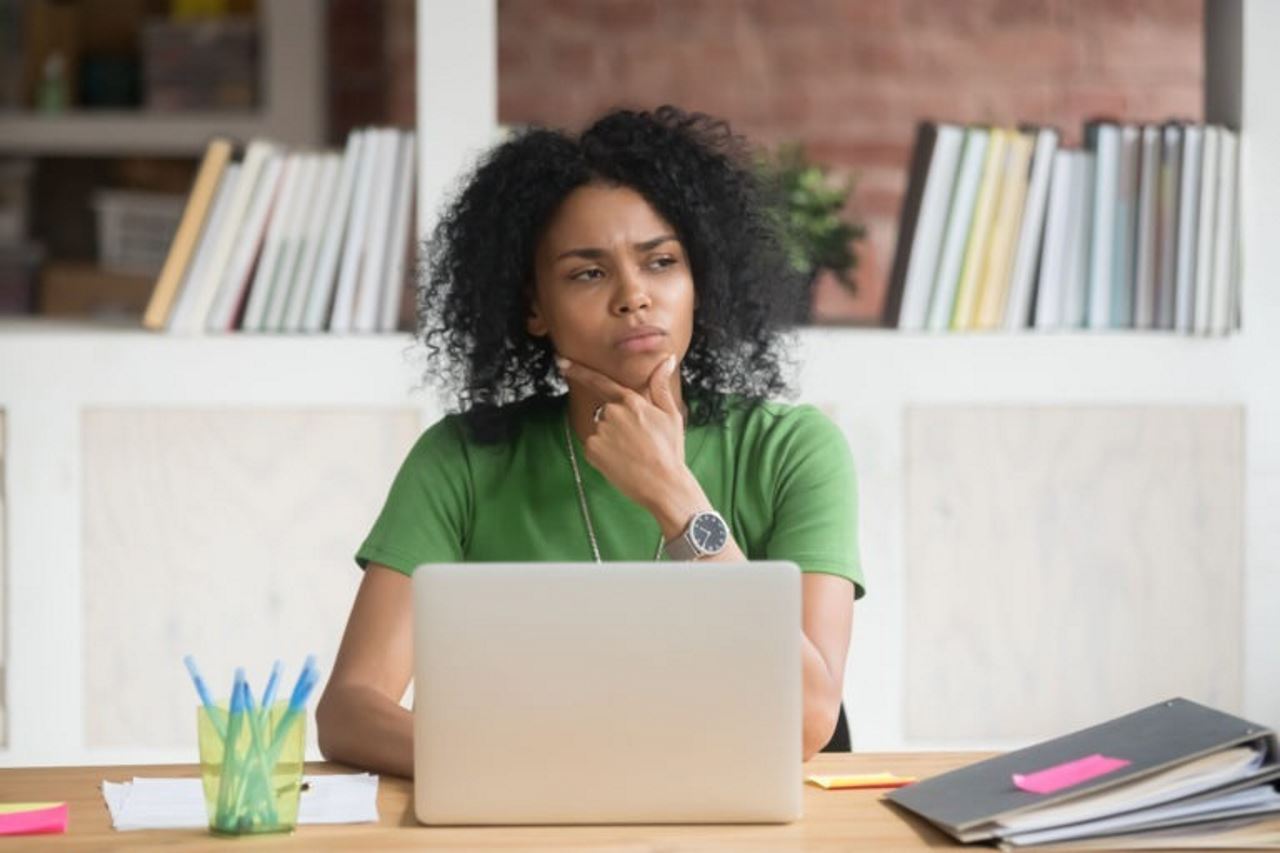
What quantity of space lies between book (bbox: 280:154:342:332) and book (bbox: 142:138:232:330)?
0.15 meters

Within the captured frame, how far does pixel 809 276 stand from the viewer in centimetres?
327

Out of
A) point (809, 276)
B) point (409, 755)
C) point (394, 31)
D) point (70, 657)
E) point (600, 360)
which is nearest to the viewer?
point (409, 755)

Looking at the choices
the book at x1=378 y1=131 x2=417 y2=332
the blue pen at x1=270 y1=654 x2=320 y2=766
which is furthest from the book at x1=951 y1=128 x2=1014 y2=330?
the blue pen at x1=270 y1=654 x2=320 y2=766

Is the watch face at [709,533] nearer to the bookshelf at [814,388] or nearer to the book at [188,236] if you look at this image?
the bookshelf at [814,388]

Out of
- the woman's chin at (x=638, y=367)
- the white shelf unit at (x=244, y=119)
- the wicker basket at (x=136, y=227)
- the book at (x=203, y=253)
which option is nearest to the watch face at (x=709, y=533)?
the woman's chin at (x=638, y=367)

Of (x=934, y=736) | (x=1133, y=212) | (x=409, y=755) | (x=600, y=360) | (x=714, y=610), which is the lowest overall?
(x=934, y=736)

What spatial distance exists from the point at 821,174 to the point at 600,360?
1442 millimetres

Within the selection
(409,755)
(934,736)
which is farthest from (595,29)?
(409,755)

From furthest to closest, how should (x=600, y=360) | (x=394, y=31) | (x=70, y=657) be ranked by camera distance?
(x=394, y=31) < (x=70, y=657) < (x=600, y=360)

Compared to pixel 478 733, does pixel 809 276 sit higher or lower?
higher

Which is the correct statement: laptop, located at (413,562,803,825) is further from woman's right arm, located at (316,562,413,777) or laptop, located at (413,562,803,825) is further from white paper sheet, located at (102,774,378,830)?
woman's right arm, located at (316,562,413,777)

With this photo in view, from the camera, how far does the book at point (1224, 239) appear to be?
122 inches

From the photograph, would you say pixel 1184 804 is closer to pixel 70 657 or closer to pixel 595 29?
pixel 70 657

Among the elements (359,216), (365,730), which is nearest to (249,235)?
(359,216)
